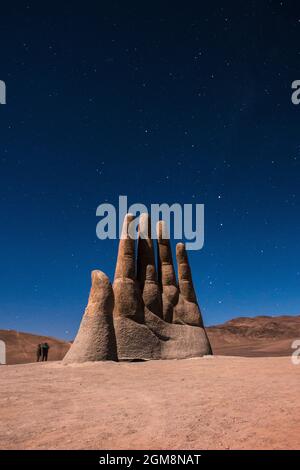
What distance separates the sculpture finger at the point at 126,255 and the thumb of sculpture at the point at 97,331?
7.34ft

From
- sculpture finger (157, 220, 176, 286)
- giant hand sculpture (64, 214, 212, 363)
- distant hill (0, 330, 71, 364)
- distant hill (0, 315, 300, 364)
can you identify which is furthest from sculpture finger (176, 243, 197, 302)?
distant hill (0, 315, 300, 364)

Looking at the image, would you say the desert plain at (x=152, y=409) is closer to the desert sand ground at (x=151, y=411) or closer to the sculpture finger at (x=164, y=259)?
the desert sand ground at (x=151, y=411)

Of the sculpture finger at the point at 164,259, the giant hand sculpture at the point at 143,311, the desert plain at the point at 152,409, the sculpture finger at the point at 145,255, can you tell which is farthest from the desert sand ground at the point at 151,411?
the sculpture finger at the point at 164,259

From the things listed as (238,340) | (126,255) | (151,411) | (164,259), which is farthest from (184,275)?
(238,340)

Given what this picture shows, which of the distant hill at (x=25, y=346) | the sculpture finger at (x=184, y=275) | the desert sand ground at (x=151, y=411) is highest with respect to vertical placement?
the sculpture finger at (x=184, y=275)

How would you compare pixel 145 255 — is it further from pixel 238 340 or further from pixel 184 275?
pixel 238 340

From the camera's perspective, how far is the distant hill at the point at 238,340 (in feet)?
132

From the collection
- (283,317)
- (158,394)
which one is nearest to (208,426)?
(158,394)

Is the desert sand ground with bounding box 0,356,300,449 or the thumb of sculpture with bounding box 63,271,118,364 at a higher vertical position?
the thumb of sculpture with bounding box 63,271,118,364

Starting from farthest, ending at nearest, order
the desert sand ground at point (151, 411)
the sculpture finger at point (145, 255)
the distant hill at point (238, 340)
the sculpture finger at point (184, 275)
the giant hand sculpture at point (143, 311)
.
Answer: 1. the distant hill at point (238, 340)
2. the sculpture finger at point (184, 275)
3. the sculpture finger at point (145, 255)
4. the giant hand sculpture at point (143, 311)
5. the desert sand ground at point (151, 411)

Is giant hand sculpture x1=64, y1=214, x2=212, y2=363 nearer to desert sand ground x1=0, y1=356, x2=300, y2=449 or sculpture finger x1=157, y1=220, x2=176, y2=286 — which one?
sculpture finger x1=157, y1=220, x2=176, y2=286

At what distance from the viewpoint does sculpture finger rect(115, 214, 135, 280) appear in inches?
715

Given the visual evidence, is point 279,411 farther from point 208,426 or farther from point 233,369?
point 233,369

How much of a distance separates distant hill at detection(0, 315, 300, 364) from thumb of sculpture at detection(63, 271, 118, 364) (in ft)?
72.0
